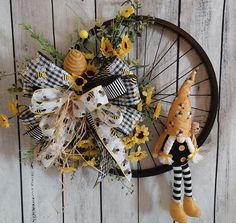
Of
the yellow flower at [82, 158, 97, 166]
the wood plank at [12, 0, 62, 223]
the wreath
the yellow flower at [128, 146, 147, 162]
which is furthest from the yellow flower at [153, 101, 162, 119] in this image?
the wood plank at [12, 0, 62, 223]

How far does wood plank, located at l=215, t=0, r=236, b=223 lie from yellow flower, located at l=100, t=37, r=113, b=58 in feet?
1.06

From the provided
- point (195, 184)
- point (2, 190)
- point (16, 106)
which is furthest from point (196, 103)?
Result: point (2, 190)

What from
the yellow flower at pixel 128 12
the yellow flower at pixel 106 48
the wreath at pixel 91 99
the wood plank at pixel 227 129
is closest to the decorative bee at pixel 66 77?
the wreath at pixel 91 99

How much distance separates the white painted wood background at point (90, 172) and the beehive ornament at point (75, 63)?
119 mm

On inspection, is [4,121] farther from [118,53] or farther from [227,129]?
[227,129]

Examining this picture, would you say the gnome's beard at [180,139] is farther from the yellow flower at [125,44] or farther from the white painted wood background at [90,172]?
the yellow flower at [125,44]

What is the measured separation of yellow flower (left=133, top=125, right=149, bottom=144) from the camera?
0.96 m

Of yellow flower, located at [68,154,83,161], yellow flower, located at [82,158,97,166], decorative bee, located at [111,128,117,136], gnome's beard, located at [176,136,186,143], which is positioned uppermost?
decorative bee, located at [111,128,117,136]

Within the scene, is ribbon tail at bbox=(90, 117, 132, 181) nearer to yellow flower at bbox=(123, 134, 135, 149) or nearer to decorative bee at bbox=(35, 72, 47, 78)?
yellow flower at bbox=(123, 134, 135, 149)

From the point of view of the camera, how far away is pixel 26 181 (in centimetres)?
109

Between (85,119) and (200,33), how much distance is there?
398 millimetres

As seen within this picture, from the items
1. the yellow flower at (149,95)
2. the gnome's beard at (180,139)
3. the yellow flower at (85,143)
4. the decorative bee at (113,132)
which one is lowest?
the yellow flower at (85,143)

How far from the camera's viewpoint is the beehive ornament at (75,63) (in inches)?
34.4

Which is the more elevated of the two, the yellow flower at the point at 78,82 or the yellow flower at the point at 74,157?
the yellow flower at the point at 78,82
